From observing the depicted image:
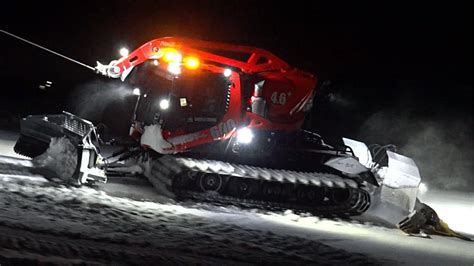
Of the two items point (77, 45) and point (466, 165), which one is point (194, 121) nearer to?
point (466, 165)

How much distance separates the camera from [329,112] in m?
13.9

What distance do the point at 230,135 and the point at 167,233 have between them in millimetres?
4151

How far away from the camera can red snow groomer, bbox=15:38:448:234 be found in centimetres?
1149

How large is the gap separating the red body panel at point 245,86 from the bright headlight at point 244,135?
12cm

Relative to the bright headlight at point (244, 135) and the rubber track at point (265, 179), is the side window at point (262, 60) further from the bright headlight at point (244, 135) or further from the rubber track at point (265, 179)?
the rubber track at point (265, 179)

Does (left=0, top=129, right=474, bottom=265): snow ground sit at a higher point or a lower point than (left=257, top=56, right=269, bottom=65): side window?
lower

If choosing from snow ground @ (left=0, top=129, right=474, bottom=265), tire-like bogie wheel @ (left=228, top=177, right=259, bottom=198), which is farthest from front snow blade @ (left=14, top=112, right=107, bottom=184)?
tire-like bogie wheel @ (left=228, top=177, right=259, bottom=198)

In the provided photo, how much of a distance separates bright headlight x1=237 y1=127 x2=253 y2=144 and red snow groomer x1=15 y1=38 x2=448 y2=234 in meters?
0.02

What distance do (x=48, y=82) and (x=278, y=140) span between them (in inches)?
758

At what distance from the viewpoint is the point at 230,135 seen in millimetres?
11906

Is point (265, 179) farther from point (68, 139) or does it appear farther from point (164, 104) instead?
point (68, 139)

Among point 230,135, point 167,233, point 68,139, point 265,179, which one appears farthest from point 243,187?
point 167,233

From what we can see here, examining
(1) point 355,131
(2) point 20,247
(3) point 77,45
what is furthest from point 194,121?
(3) point 77,45

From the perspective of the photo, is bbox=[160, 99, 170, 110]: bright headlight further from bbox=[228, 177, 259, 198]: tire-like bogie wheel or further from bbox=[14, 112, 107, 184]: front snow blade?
bbox=[228, 177, 259, 198]: tire-like bogie wheel
